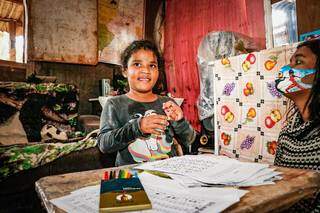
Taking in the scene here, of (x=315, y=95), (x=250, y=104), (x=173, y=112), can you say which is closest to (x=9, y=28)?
(x=250, y=104)

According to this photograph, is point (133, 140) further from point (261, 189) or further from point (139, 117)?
point (261, 189)

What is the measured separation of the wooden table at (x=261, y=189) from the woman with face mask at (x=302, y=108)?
0.58m

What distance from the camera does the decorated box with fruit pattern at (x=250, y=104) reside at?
208 cm

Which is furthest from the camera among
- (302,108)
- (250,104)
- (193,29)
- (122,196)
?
(193,29)

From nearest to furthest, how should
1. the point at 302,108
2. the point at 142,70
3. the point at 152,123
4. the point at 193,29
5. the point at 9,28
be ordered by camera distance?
the point at 152,123 → the point at 302,108 → the point at 142,70 → the point at 193,29 → the point at 9,28

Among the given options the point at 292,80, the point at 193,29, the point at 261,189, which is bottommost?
the point at 261,189

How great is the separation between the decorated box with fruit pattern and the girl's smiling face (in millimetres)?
1178

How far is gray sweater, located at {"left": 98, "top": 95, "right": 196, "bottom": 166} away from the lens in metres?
1.28

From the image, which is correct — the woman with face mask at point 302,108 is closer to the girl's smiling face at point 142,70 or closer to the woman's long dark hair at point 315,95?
the woman's long dark hair at point 315,95

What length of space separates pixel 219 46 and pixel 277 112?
127 centimetres

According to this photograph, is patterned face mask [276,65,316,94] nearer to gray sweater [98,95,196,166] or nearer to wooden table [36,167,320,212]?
gray sweater [98,95,196,166]

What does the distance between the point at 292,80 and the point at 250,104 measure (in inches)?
37.0

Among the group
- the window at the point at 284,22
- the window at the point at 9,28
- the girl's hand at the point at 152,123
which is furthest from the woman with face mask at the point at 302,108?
the window at the point at 9,28

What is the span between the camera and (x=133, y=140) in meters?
1.29
